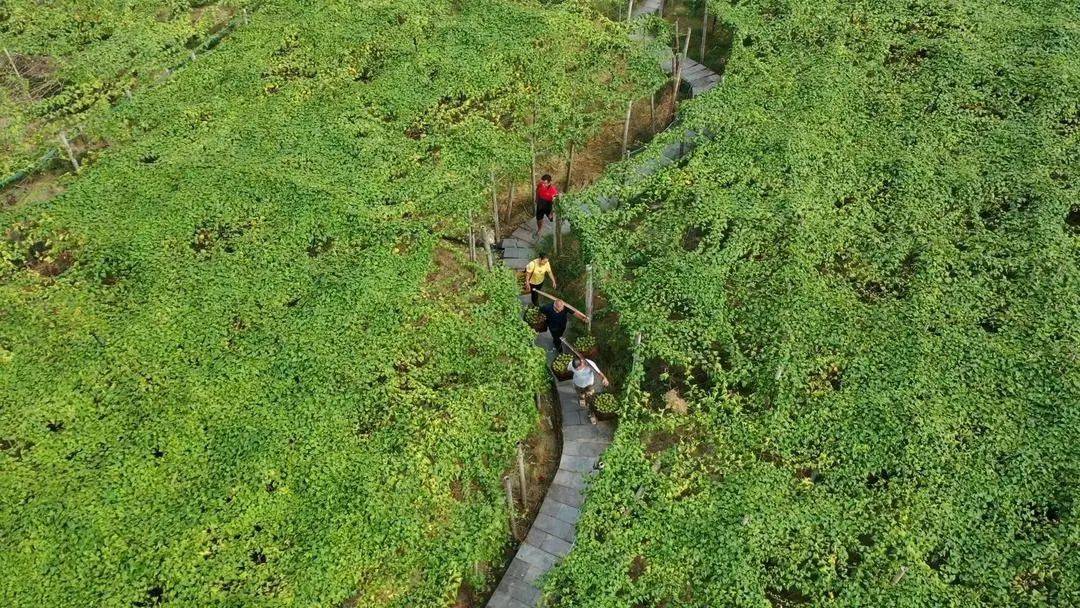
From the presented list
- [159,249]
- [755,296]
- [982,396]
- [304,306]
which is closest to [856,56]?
[755,296]

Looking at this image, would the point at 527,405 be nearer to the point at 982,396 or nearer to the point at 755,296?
the point at 755,296

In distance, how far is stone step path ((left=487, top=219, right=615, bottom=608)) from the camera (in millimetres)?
12664

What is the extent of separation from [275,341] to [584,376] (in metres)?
6.61

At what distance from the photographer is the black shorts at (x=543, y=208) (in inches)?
750

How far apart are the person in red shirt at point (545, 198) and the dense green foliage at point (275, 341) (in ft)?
3.62

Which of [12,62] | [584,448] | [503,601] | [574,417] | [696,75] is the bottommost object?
[503,601]

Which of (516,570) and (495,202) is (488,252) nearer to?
(495,202)

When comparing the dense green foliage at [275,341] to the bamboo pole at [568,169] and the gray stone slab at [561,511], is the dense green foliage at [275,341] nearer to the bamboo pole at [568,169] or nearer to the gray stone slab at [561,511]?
the bamboo pole at [568,169]

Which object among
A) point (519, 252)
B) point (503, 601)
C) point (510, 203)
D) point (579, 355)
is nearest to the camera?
point (503, 601)

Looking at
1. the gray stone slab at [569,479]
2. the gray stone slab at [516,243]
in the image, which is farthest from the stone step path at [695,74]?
the gray stone slab at [569,479]

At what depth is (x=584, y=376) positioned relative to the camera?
14.9 metres

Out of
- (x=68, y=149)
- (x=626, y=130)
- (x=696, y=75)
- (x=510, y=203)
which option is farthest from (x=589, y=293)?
(x=68, y=149)

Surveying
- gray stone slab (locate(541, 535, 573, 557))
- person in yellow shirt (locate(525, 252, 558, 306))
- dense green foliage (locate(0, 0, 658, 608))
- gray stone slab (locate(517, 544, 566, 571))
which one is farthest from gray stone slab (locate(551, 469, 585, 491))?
person in yellow shirt (locate(525, 252, 558, 306))

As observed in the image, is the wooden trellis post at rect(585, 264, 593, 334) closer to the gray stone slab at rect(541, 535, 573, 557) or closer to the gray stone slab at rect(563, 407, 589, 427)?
the gray stone slab at rect(563, 407, 589, 427)
